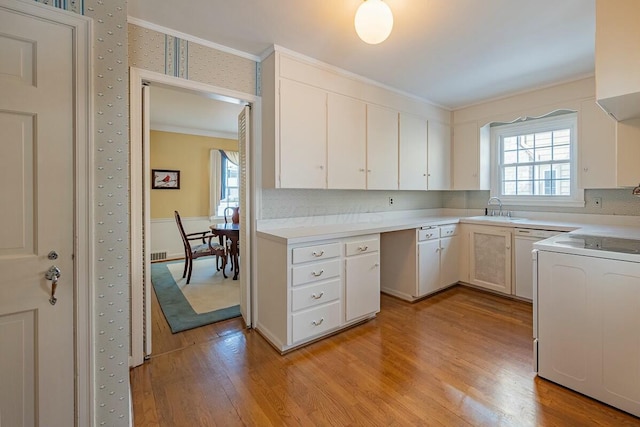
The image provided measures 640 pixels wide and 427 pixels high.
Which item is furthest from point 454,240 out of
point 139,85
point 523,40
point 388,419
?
point 139,85

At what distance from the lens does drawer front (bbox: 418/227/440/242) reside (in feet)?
10.9

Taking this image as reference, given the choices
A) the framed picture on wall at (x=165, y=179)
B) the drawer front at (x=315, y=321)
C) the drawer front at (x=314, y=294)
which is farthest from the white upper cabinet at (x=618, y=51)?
the framed picture on wall at (x=165, y=179)

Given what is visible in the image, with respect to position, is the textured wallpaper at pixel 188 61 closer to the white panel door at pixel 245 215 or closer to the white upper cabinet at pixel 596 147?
the white panel door at pixel 245 215

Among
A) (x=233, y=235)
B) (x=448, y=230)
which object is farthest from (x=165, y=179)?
(x=448, y=230)

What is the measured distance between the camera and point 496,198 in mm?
4145

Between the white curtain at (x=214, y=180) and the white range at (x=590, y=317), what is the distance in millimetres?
5635

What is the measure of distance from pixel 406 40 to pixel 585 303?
88.8 inches

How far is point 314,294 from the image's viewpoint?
2.41 metres

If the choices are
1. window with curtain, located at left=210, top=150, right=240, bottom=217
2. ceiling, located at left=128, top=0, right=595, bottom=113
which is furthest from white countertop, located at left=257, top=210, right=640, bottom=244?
window with curtain, located at left=210, top=150, right=240, bottom=217

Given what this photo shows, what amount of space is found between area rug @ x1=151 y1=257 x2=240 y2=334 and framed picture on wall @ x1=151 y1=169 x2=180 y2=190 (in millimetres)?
1585

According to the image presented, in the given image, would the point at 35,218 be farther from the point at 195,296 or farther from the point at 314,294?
the point at 195,296

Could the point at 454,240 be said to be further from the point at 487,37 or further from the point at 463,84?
the point at 487,37

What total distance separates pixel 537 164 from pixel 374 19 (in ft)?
11.1

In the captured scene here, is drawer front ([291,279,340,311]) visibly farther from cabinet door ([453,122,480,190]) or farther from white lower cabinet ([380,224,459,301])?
cabinet door ([453,122,480,190])
